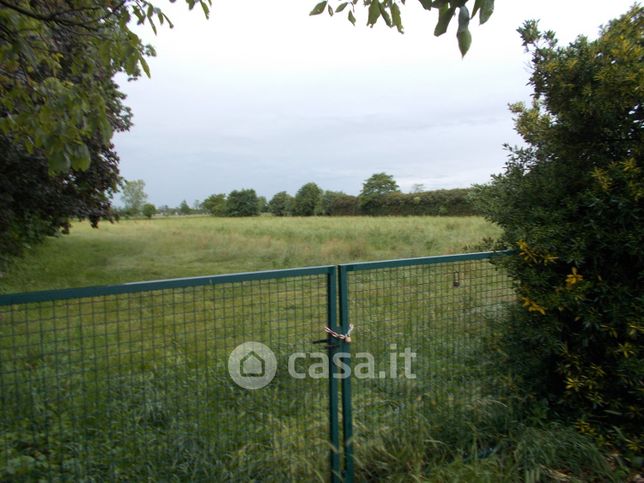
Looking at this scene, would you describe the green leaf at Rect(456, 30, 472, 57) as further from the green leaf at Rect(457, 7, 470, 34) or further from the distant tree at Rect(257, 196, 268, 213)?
the distant tree at Rect(257, 196, 268, 213)

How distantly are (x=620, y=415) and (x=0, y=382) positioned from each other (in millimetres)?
3937

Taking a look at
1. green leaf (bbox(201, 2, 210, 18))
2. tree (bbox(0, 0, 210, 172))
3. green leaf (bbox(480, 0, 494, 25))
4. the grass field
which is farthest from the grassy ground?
green leaf (bbox(480, 0, 494, 25))

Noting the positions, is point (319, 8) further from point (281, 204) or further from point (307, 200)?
point (281, 204)

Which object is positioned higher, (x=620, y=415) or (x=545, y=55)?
(x=545, y=55)

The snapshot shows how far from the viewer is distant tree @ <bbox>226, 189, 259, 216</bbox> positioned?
281ft

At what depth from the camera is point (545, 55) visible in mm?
3613

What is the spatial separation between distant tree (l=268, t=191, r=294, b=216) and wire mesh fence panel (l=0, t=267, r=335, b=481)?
3218 inches

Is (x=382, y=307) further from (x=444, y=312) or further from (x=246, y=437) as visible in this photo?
(x=246, y=437)

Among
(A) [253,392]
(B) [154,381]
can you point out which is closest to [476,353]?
(A) [253,392]

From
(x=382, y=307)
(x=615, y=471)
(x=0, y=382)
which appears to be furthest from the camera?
(x=382, y=307)

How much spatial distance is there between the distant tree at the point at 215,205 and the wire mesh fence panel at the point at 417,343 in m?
88.2

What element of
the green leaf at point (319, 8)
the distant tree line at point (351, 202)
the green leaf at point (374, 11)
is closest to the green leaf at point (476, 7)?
the green leaf at point (374, 11)

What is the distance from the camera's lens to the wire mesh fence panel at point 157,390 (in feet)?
7.63

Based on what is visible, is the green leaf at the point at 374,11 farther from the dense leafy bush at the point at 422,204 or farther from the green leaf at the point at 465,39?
the dense leafy bush at the point at 422,204
